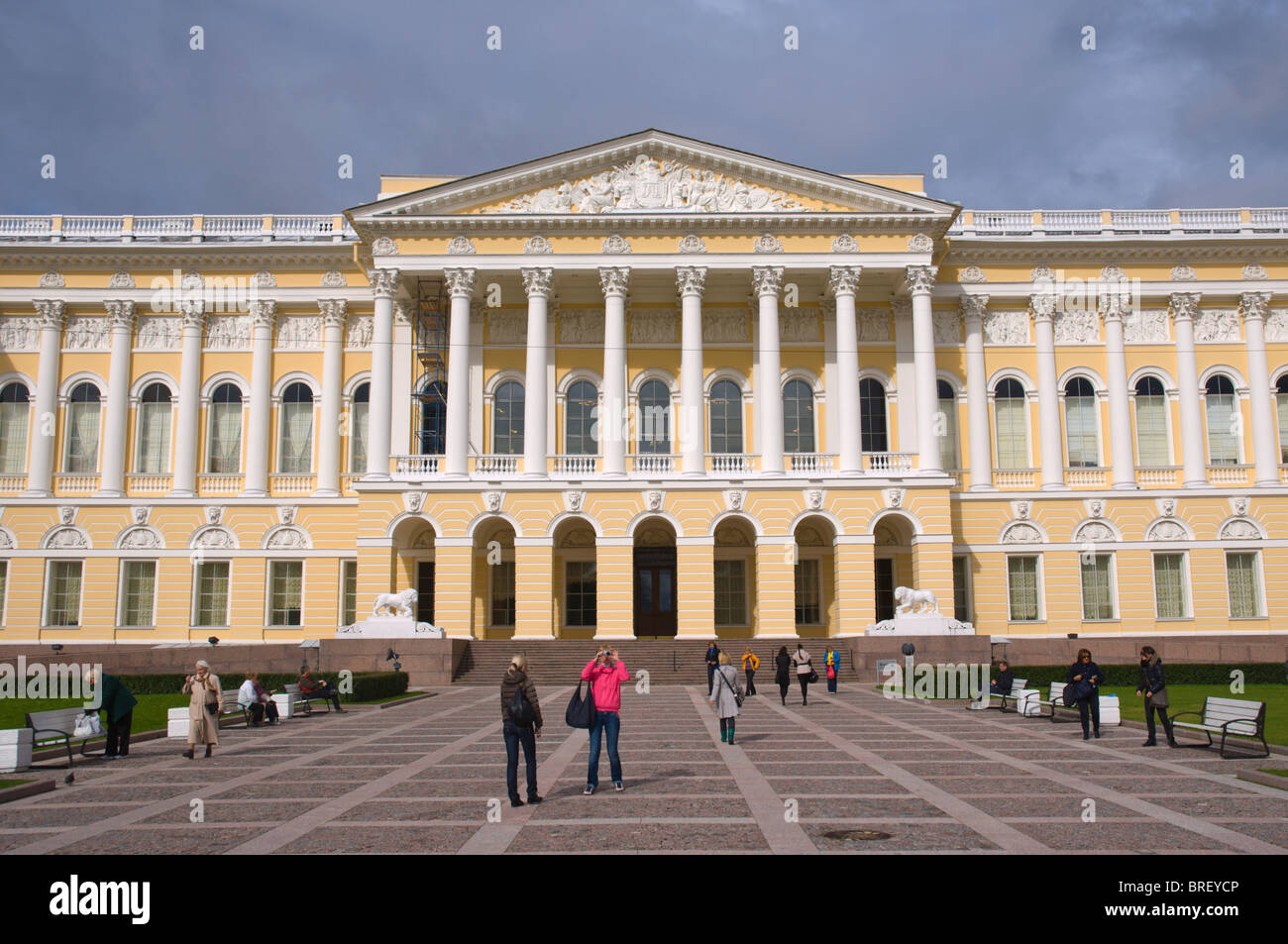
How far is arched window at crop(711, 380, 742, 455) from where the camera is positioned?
44438 mm

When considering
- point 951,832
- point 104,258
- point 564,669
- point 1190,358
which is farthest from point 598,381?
point 951,832

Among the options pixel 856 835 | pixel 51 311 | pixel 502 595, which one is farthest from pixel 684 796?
pixel 51 311

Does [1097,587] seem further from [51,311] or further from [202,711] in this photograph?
[51,311]

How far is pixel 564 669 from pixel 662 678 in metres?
3.43

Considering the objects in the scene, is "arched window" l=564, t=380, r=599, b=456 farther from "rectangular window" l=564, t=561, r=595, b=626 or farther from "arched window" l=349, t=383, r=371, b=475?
"arched window" l=349, t=383, r=371, b=475

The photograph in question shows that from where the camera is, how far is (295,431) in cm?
4556

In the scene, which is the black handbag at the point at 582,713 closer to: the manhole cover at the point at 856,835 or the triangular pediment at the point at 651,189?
the manhole cover at the point at 856,835

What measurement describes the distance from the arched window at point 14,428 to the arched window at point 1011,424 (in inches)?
1650

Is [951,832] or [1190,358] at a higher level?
[1190,358]

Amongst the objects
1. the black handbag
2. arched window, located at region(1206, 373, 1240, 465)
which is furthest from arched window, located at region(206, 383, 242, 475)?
arched window, located at region(1206, 373, 1240, 465)

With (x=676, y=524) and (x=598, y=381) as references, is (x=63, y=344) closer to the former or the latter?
(x=598, y=381)

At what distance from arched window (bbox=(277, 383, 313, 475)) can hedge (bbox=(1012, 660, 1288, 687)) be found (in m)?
29.9

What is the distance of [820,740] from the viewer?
62.5 feet

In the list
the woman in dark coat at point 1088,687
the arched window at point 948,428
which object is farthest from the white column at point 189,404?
the woman in dark coat at point 1088,687
